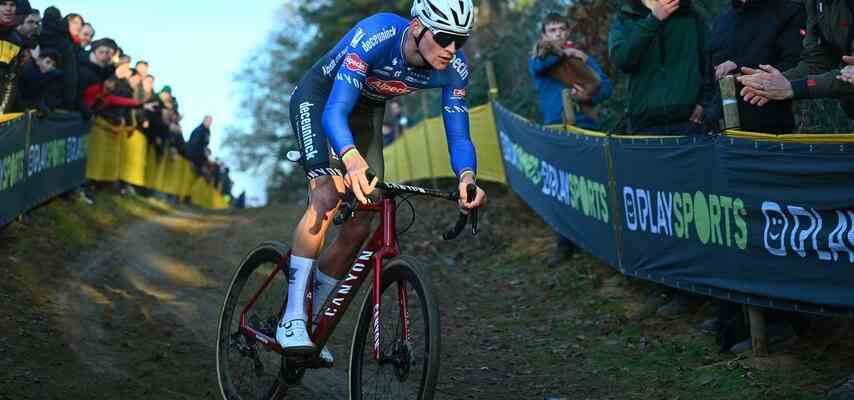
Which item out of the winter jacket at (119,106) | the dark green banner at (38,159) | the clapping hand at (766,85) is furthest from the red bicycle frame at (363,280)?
the winter jacket at (119,106)

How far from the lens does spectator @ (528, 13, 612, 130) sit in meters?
10.2

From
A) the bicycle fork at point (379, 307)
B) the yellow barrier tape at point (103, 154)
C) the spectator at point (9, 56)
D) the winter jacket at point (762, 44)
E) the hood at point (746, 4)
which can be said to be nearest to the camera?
the bicycle fork at point (379, 307)

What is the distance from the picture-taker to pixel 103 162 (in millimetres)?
17375

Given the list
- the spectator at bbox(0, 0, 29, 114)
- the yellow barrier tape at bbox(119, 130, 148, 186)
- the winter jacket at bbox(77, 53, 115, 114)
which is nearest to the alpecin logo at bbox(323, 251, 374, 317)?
the spectator at bbox(0, 0, 29, 114)

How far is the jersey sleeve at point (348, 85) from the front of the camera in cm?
504

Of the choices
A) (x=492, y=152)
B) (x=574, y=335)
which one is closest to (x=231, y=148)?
(x=492, y=152)

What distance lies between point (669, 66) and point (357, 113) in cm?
327

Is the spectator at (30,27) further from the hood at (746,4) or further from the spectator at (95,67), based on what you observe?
the hood at (746,4)

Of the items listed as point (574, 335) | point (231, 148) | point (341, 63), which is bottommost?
point (231, 148)

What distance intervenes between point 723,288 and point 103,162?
519 inches

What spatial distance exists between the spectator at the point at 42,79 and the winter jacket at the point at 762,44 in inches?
328

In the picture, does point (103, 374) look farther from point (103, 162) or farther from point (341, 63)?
point (103, 162)

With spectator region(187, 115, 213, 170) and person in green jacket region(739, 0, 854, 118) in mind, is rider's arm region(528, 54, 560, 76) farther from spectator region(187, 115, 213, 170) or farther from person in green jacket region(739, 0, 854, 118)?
spectator region(187, 115, 213, 170)

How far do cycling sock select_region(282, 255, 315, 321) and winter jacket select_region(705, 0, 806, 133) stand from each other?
10.1ft
